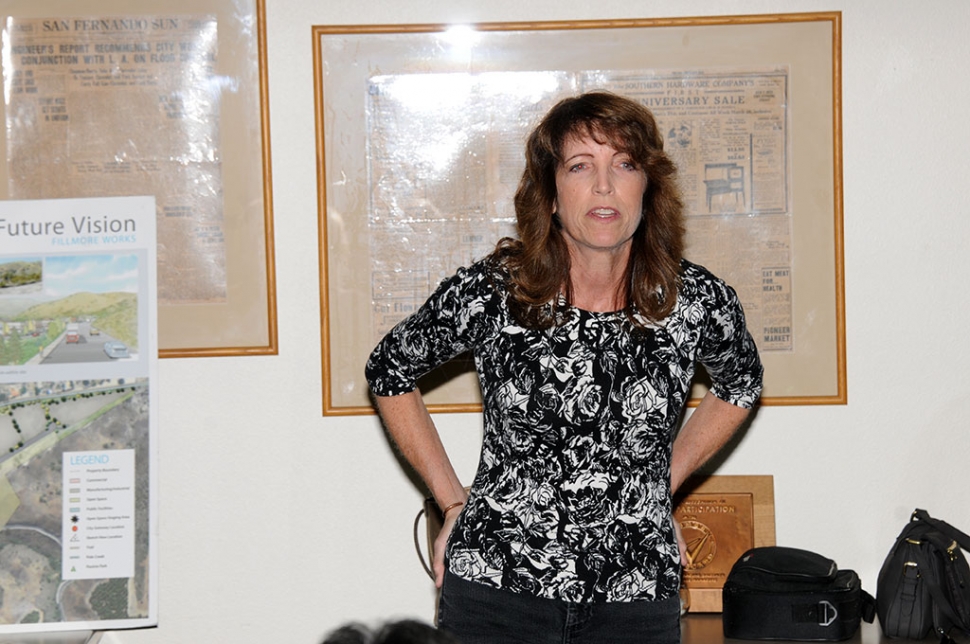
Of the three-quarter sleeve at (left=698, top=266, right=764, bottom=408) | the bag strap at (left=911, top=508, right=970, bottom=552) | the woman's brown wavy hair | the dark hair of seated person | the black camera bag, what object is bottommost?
the black camera bag

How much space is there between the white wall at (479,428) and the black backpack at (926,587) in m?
0.23

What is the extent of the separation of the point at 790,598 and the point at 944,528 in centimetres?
42

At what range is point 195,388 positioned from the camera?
8.36ft

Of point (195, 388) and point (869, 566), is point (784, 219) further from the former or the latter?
point (195, 388)

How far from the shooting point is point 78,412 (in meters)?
2.45

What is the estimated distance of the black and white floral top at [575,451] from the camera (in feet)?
5.42

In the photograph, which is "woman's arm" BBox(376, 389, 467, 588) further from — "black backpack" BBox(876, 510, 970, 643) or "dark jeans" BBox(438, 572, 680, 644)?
"black backpack" BBox(876, 510, 970, 643)

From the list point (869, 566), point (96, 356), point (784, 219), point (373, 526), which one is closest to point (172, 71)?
point (96, 356)

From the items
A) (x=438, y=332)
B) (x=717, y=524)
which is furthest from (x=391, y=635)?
(x=717, y=524)

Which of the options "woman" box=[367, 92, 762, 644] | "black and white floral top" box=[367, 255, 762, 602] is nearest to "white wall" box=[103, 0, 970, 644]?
"woman" box=[367, 92, 762, 644]

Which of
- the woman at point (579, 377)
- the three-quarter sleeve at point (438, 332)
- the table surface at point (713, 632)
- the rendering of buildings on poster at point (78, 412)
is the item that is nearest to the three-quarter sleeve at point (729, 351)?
the woman at point (579, 377)

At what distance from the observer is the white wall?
2.49m

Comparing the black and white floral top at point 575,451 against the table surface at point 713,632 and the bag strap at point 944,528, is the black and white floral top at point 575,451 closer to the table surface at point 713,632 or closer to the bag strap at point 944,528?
the table surface at point 713,632

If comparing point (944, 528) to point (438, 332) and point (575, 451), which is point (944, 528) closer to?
point (575, 451)
